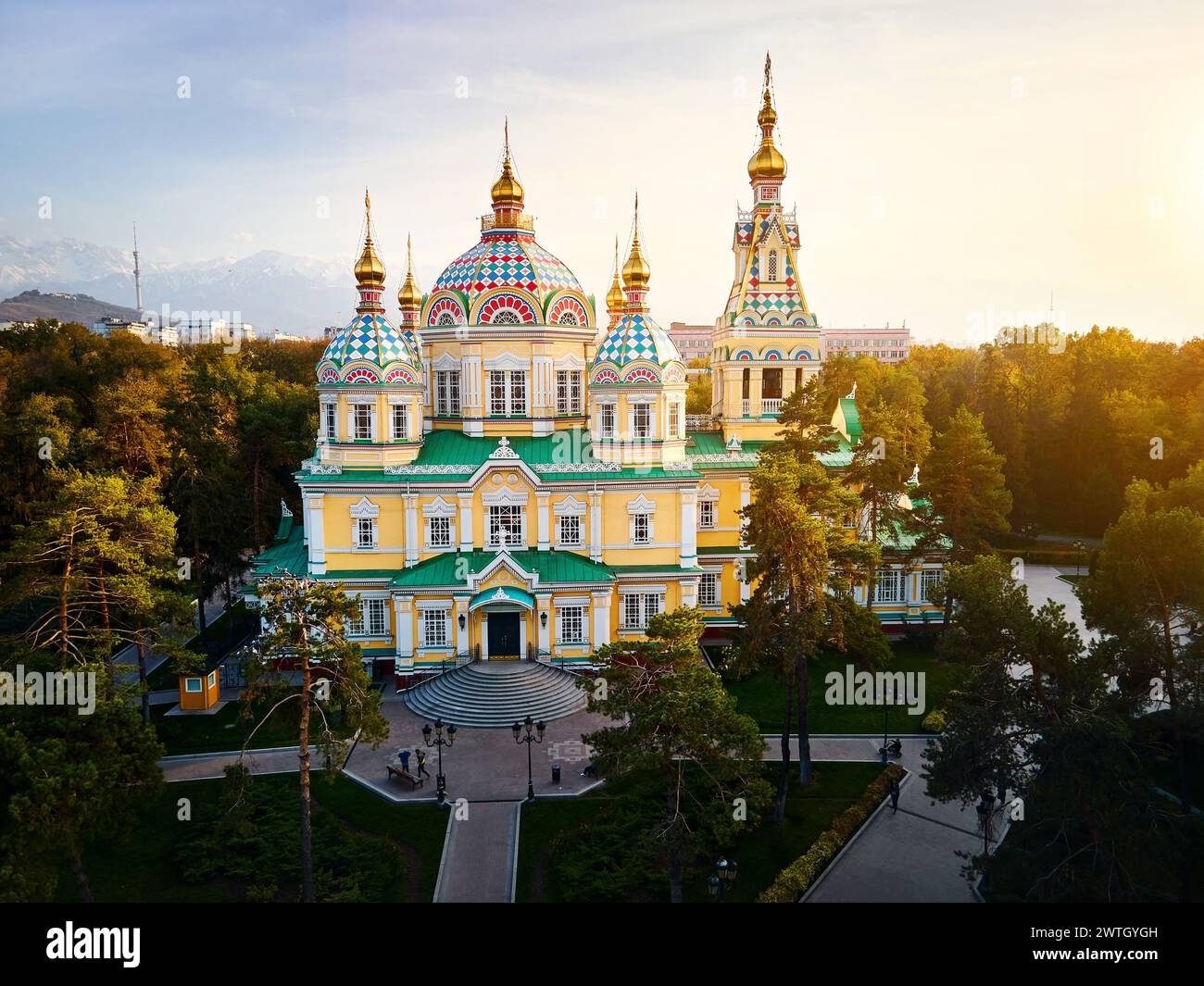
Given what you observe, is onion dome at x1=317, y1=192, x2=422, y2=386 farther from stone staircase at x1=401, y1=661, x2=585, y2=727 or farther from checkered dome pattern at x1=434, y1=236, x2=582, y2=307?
stone staircase at x1=401, y1=661, x2=585, y2=727

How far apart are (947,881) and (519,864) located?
30.1 ft

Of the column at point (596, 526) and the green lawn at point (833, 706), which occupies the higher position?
the column at point (596, 526)

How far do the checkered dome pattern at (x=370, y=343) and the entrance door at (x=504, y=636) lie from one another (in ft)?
33.6

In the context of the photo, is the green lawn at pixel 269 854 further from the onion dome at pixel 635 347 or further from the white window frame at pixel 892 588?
the white window frame at pixel 892 588

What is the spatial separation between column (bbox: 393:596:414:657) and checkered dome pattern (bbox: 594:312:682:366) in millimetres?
11310

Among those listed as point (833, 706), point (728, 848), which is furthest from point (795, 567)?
point (833, 706)

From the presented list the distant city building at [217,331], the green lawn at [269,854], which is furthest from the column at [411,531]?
the distant city building at [217,331]

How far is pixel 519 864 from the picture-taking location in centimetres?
1703

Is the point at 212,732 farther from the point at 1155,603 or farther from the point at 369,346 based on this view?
the point at 1155,603

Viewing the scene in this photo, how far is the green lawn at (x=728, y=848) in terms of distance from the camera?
16.2 metres

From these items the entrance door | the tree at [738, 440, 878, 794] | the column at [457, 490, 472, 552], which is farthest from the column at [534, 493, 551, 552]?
the tree at [738, 440, 878, 794]
